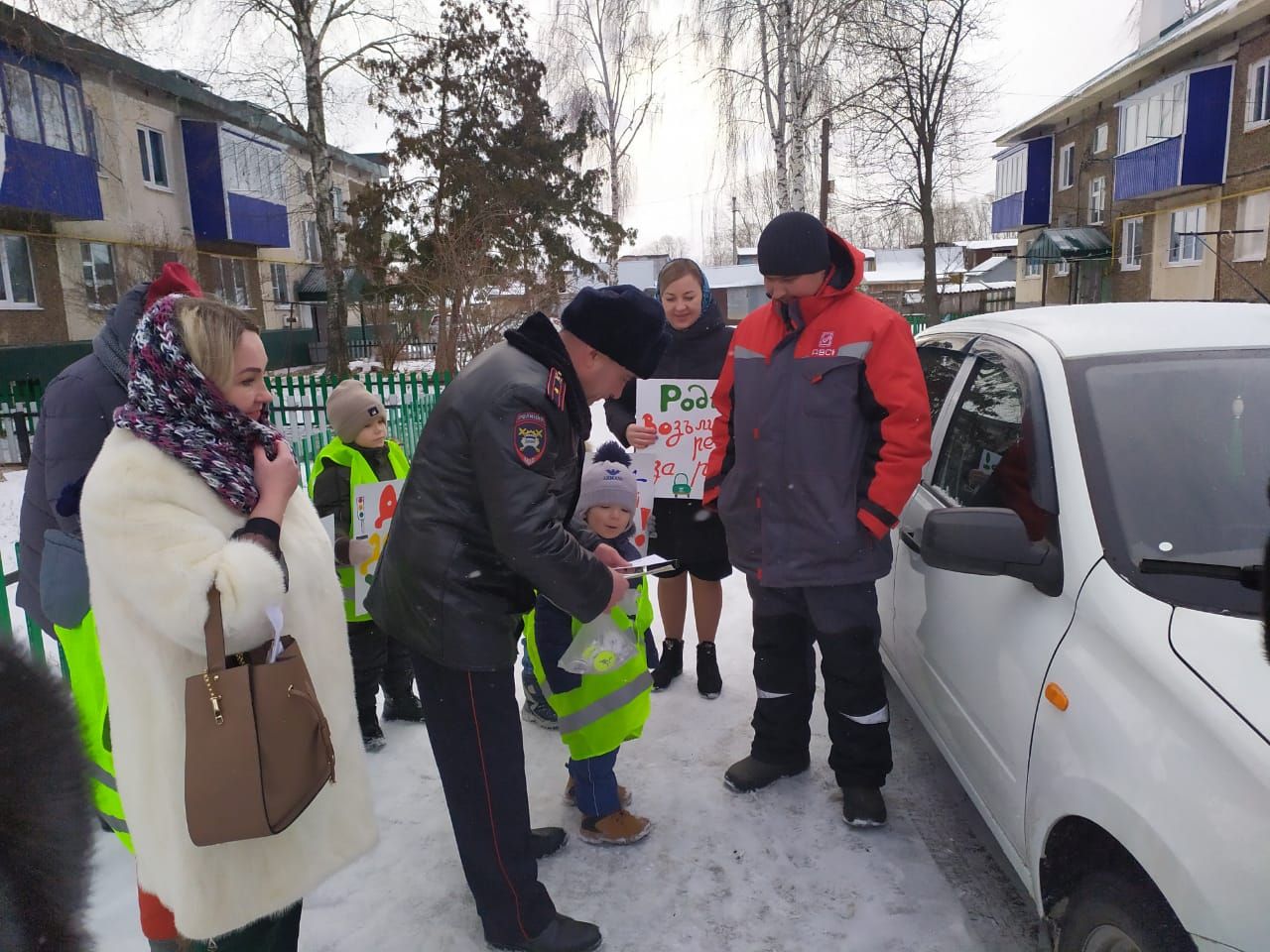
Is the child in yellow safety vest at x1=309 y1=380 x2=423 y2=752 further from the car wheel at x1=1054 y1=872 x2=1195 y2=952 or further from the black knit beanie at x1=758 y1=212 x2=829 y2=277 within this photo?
the car wheel at x1=1054 y1=872 x2=1195 y2=952

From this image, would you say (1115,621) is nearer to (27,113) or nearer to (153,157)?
(27,113)

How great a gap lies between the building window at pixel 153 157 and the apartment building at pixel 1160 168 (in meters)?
25.6

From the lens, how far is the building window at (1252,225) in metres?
20.8

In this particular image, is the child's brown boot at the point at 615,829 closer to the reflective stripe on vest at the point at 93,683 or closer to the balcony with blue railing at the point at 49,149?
the reflective stripe on vest at the point at 93,683

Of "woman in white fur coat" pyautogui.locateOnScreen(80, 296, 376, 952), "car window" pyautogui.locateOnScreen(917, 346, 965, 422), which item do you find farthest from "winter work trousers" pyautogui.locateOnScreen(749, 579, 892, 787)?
"woman in white fur coat" pyautogui.locateOnScreen(80, 296, 376, 952)

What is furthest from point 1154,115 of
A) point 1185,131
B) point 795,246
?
point 795,246

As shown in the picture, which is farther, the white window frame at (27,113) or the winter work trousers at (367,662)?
the white window frame at (27,113)

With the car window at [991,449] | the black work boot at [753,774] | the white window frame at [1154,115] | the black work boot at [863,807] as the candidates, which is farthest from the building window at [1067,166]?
the black work boot at [863,807]

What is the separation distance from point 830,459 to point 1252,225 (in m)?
25.1

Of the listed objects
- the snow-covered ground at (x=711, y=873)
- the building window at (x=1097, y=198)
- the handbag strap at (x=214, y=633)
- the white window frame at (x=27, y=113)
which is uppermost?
the white window frame at (x=27, y=113)

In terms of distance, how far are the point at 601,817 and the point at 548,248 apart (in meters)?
20.3

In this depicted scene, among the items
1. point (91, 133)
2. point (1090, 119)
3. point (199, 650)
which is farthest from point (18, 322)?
point (1090, 119)

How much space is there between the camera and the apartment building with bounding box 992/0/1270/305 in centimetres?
2120

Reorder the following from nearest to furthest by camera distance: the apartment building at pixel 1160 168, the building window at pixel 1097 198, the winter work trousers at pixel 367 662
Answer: the winter work trousers at pixel 367 662 < the apartment building at pixel 1160 168 < the building window at pixel 1097 198
